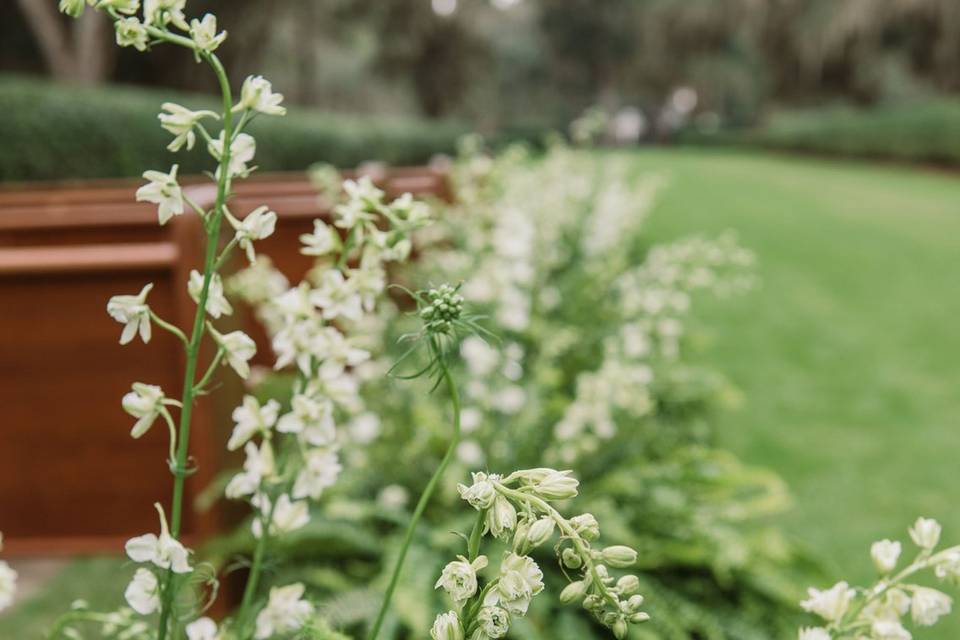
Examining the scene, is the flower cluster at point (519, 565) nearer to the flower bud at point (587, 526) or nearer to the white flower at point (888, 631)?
the flower bud at point (587, 526)

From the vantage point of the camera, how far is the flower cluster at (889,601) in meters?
0.58

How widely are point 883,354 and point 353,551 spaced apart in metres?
3.94

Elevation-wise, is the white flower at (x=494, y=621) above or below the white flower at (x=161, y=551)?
above

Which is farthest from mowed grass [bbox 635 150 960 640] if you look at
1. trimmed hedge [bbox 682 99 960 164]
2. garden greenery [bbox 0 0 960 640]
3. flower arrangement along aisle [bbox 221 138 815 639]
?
trimmed hedge [bbox 682 99 960 164]

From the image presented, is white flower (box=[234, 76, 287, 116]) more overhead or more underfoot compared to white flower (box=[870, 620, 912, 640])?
more overhead

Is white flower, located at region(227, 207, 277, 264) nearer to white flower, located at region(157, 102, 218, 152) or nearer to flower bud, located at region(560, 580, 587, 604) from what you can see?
white flower, located at region(157, 102, 218, 152)

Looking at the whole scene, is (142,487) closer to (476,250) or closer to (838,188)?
(476,250)

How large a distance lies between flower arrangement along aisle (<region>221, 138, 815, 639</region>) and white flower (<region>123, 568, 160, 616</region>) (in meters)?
0.85

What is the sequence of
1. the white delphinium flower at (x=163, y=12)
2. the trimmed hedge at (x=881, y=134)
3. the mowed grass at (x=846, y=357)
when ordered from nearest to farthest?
the white delphinium flower at (x=163, y=12), the mowed grass at (x=846, y=357), the trimmed hedge at (x=881, y=134)

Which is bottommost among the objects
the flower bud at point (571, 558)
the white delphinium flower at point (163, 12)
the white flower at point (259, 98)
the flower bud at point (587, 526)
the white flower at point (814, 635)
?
the white flower at point (814, 635)

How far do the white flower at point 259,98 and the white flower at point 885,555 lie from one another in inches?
21.0

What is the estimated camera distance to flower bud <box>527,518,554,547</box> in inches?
Result: 18.5

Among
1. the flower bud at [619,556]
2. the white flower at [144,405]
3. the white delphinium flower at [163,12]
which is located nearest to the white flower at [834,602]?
the flower bud at [619,556]

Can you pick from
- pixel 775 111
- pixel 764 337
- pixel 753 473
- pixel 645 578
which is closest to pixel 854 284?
pixel 764 337
